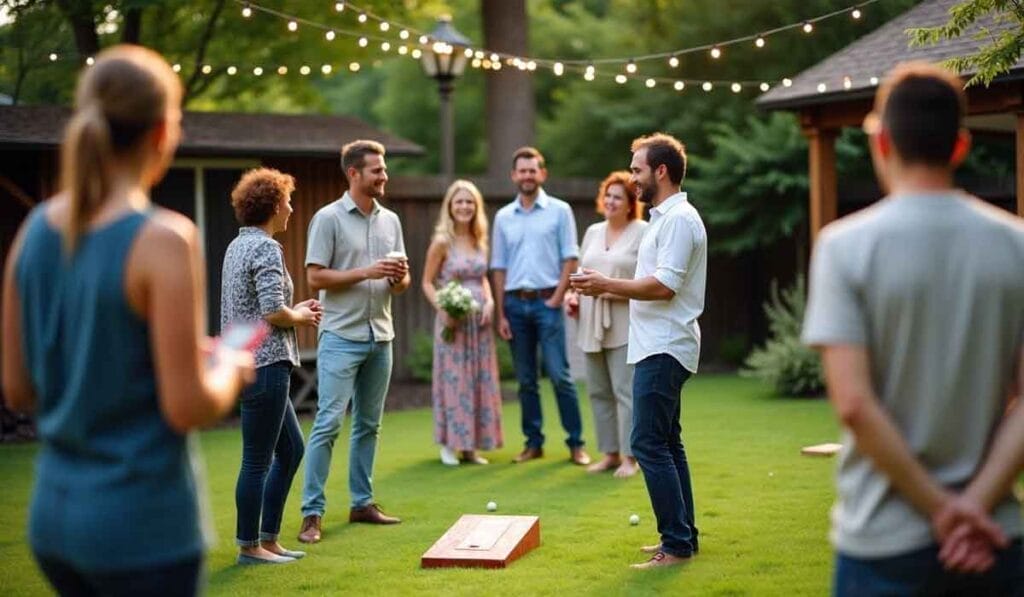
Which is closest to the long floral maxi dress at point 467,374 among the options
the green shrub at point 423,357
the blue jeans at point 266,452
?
the blue jeans at point 266,452

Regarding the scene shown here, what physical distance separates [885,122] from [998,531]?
893 mm

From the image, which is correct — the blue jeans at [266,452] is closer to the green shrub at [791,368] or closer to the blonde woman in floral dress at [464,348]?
the blonde woman in floral dress at [464,348]

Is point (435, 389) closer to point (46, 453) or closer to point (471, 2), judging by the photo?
point (46, 453)

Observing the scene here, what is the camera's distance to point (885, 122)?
284 cm

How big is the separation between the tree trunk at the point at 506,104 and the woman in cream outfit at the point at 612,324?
802 cm

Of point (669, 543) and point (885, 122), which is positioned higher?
point (885, 122)

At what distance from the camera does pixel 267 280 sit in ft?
20.1

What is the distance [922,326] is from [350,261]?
4.86 metres

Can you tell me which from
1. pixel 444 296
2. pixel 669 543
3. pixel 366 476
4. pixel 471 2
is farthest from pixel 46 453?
pixel 471 2

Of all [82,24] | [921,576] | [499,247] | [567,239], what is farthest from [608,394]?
[82,24]

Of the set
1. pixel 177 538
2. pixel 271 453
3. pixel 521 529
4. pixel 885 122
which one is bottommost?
pixel 521 529

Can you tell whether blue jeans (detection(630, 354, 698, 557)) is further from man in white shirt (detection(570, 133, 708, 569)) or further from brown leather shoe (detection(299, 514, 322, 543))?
brown leather shoe (detection(299, 514, 322, 543))

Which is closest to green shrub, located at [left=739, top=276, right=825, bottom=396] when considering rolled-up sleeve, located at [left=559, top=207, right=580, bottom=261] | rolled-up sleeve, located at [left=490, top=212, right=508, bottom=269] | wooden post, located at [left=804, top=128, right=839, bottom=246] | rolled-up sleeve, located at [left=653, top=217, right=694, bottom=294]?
wooden post, located at [left=804, top=128, right=839, bottom=246]

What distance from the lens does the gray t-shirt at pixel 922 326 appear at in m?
2.74
